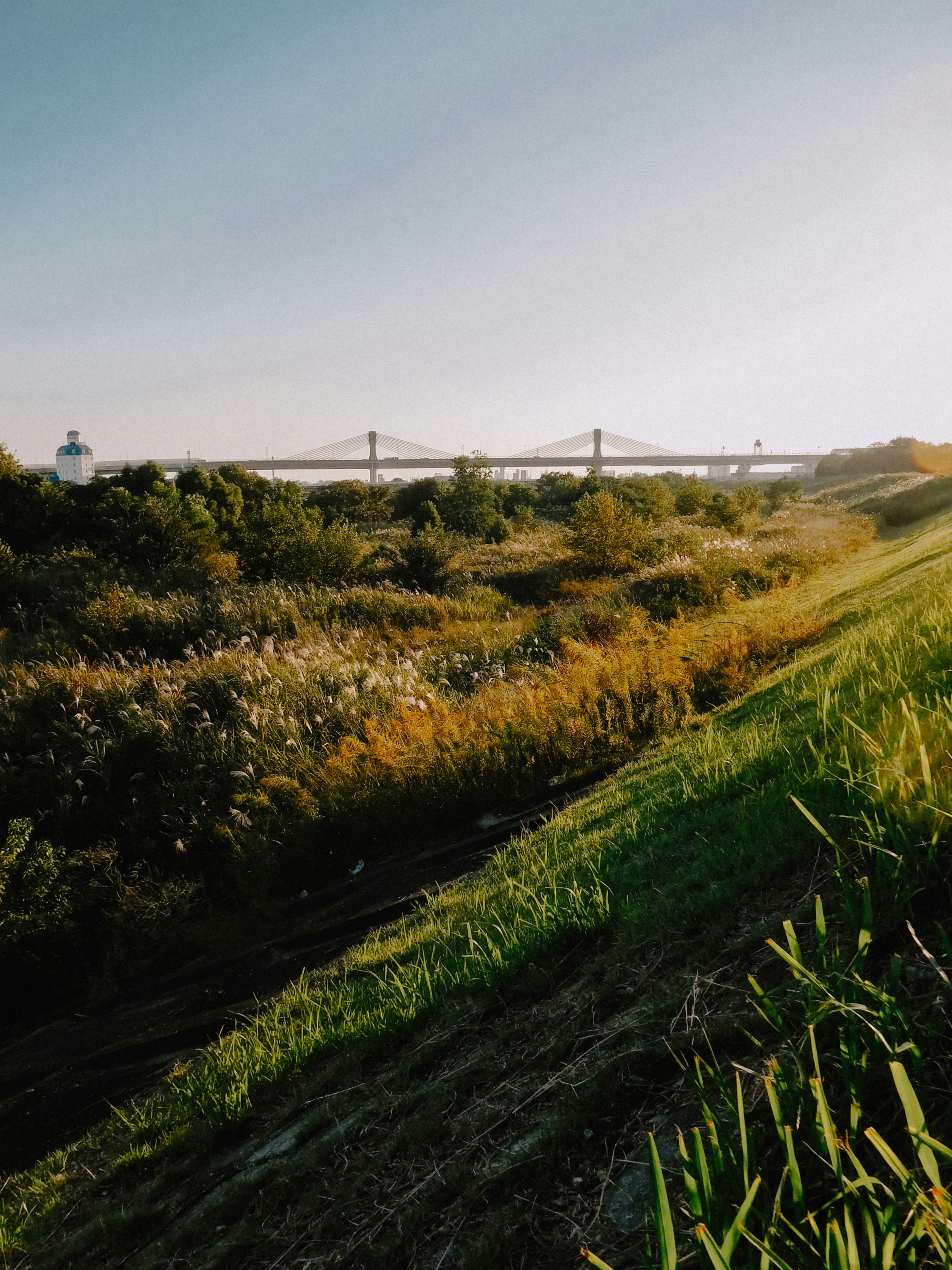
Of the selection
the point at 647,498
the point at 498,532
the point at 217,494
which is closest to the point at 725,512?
the point at 647,498

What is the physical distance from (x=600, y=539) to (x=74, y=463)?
151565 mm

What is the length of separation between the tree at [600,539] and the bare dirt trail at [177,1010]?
43.5 feet

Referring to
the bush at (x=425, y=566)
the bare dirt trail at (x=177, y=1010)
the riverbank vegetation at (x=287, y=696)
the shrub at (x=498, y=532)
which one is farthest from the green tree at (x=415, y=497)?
the bare dirt trail at (x=177, y=1010)

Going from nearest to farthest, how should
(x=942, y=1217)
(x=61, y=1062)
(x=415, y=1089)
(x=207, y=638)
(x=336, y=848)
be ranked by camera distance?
(x=942, y=1217) → (x=415, y=1089) → (x=61, y=1062) → (x=336, y=848) → (x=207, y=638)

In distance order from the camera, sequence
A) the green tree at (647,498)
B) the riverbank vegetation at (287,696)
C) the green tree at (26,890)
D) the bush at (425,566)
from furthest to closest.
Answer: the green tree at (647,498)
the bush at (425,566)
the riverbank vegetation at (287,696)
the green tree at (26,890)

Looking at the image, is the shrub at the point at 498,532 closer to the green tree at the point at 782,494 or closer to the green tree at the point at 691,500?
the green tree at the point at 691,500

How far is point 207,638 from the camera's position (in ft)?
40.4

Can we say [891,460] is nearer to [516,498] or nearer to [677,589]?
[516,498]

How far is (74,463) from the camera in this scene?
452ft

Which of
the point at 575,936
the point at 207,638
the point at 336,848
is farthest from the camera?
the point at 207,638

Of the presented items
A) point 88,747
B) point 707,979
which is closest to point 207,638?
point 88,747

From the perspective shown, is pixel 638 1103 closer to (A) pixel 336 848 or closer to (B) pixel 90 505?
(A) pixel 336 848

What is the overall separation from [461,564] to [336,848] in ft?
51.6

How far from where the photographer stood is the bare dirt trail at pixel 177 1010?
365 cm
